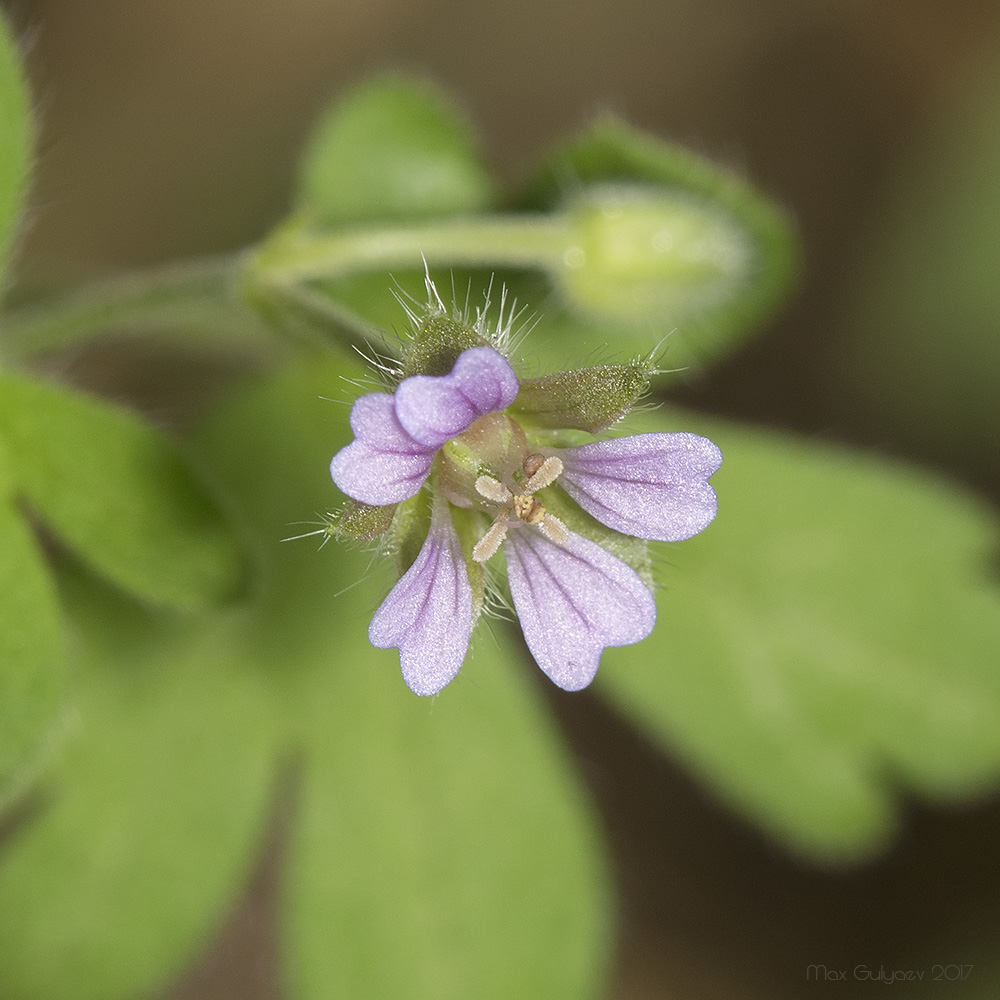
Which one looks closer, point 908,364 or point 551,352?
point 551,352

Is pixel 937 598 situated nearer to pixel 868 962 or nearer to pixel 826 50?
pixel 868 962

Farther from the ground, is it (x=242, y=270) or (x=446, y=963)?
(x=242, y=270)

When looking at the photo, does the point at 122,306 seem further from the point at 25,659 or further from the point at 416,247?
the point at 25,659

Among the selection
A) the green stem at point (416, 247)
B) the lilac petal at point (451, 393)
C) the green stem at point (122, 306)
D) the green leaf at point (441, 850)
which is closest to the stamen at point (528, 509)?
the lilac petal at point (451, 393)

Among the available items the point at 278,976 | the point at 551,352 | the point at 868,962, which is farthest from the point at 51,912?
the point at 868,962

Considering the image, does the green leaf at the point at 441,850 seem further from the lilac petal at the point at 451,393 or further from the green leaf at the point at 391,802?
the lilac petal at the point at 451,393

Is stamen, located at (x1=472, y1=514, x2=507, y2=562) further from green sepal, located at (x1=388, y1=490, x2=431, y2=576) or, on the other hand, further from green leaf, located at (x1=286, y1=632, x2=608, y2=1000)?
green leaf, located at (x1=286, y1=632, x2=608, y2=1000)
